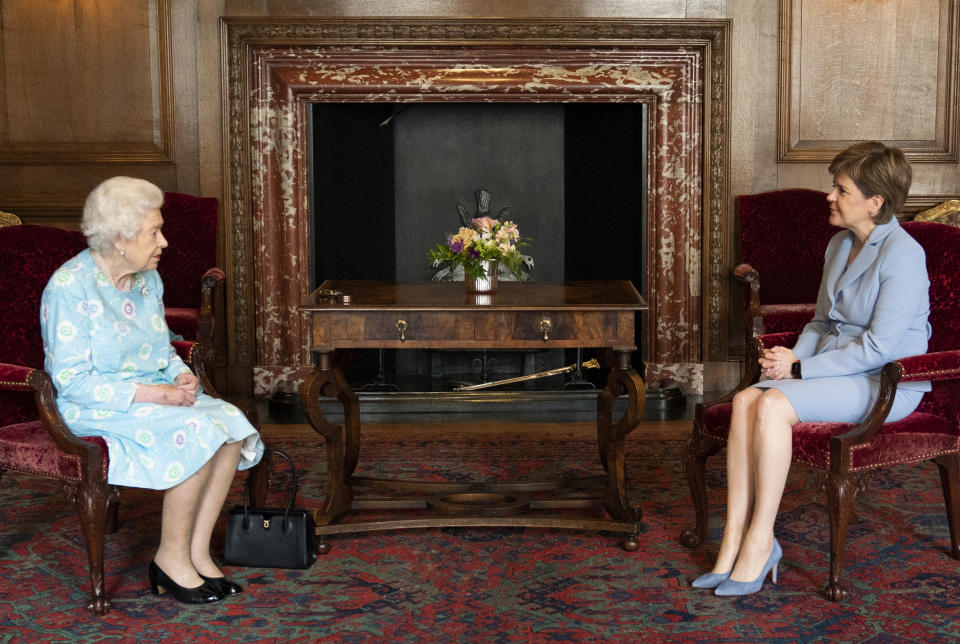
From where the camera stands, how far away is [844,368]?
307cm

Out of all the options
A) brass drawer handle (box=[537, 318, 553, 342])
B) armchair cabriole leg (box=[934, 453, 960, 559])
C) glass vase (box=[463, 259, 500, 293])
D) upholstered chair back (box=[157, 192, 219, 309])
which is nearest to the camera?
armchair cabriole leg (box=[934, 453, 960, 559])

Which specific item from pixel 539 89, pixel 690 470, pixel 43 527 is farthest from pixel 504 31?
pixel 43 527

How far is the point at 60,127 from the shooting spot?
552 centimetres

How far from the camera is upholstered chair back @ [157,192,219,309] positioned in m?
5.12

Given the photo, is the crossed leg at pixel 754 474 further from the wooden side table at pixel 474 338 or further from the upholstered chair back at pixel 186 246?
the upholstered chair back at pixel 186 246

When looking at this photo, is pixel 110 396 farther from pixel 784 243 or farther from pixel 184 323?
pixel 784 243

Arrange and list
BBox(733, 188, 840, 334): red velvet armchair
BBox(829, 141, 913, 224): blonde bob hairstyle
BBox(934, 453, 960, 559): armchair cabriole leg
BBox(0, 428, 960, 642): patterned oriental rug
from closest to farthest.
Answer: BBox(0, 428, 960, 642): patterned oriental rug
BBox(829, 141, 913, 224): blonde bob hairstyle
BBox(934, 453, 960, 559): armchair cabriole leg
BBox(733, 188, 840, 334): red velvet armchair

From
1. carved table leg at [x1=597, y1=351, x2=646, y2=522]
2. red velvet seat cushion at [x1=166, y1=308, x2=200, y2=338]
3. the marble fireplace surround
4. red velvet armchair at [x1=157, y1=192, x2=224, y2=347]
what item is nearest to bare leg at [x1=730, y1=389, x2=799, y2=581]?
carved table leg at [x1=597, y1=351, x2=646, y2=522]

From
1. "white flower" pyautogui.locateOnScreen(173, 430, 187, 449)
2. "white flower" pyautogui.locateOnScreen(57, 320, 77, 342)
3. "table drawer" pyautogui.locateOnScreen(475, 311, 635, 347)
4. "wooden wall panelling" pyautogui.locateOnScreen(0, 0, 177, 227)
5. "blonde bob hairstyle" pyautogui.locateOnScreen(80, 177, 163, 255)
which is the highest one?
"wooden wall panelling" pyautogui.locateOnScreen(0, 0, 177, 227)

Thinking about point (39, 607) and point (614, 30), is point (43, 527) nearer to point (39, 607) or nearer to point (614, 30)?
point (39, 607)

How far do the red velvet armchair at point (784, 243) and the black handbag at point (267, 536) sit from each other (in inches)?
118

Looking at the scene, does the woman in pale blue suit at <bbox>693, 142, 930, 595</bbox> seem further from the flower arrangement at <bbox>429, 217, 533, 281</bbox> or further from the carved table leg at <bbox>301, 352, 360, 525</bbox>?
the carved table leg at <bbox>301, 352, 360, 525</bbox>

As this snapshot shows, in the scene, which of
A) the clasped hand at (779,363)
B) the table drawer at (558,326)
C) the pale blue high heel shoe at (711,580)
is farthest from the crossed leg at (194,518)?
the clasped hand at (779,363)

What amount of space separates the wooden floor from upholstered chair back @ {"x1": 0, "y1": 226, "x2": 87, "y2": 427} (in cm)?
157
